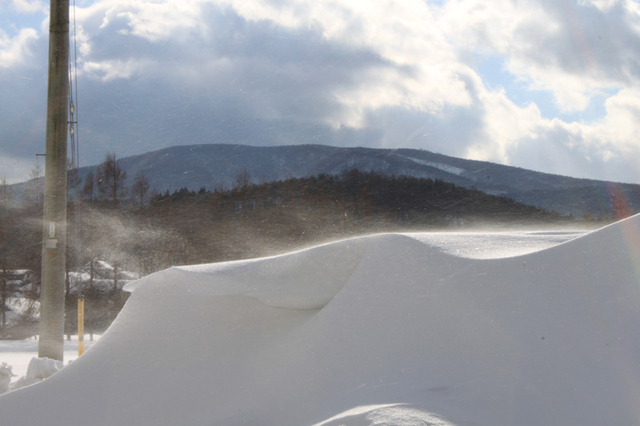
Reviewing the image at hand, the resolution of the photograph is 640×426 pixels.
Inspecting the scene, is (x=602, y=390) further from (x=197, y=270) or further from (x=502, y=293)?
(x=197, y=270)

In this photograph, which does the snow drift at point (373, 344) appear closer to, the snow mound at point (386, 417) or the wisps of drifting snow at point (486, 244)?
the snow mound at point (386, 417)

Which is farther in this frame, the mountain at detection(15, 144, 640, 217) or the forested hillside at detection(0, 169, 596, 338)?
the mountain at detection(15, 144, 640, 217)

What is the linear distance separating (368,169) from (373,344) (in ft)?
235

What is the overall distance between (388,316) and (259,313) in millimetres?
1010

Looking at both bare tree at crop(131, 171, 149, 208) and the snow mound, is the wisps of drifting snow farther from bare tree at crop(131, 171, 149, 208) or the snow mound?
bare tree at crop(131, 171, 149, 208)

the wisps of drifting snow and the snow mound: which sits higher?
the wisps of drifting snow

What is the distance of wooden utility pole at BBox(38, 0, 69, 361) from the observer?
495cm

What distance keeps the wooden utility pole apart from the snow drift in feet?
7.40

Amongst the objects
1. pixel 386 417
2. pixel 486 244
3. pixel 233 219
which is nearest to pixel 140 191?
pixel 233 219

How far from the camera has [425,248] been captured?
112 inches

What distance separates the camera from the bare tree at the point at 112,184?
21438mm

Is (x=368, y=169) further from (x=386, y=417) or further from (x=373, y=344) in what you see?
(x=386, y=417)

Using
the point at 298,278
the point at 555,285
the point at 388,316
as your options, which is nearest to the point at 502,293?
the point at 555,285

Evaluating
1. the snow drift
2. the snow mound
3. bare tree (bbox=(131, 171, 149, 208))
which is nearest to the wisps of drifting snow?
the snow drift
